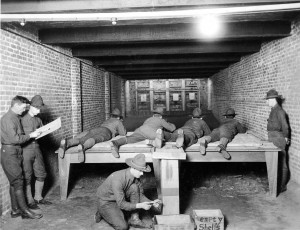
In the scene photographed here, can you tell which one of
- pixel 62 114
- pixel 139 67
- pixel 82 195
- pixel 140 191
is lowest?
pixel 82 195

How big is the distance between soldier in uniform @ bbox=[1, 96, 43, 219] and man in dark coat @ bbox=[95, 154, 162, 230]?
1.41 metres

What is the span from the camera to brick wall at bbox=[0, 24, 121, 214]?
5152 millimetres

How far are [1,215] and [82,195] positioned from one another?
181cm

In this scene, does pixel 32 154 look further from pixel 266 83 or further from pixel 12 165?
pixel 266 83

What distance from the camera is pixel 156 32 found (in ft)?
22.4

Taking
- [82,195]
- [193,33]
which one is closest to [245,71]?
[193,33]

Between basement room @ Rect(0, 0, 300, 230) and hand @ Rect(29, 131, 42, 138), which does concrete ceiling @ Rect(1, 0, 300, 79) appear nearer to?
basement room @ Rect(0, 0, 300, 230)

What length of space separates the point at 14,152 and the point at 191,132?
3.69 meters

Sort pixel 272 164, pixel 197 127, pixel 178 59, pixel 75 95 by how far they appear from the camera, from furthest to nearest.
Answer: pixel 178 59 < pixel 75 95 < pixel 197 127 < pixel 272 164

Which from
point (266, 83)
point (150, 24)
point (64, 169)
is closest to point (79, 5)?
point (150, 24)

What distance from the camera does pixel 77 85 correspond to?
9047 millimetres

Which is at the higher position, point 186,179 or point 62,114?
point 62,114

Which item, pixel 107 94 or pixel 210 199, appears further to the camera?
pixel 107 94

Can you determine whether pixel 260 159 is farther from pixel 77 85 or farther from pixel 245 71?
Result: pixel 77 85
